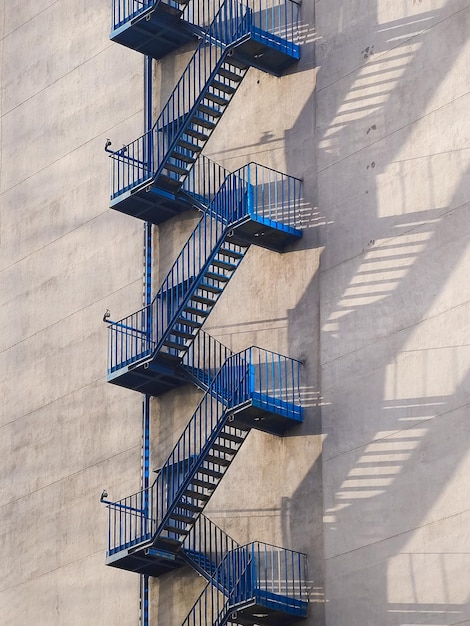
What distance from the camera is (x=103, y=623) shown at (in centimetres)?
3859

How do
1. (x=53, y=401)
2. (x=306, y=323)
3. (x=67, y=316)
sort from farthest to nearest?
(x=67, y=316) < (x=53, y=401) < (x=306, y=323)

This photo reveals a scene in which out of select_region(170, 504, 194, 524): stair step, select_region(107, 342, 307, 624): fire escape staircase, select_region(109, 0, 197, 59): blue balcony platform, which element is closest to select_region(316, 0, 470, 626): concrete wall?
select_region(107, 342, 307, 624): fire escape staircase

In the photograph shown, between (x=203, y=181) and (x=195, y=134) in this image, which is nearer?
(x=195, y=134)

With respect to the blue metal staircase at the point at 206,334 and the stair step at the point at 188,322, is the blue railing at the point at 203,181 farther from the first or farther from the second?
the stair step at the point at 188,322

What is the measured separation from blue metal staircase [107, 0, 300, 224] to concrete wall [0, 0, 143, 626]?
279 centimetres

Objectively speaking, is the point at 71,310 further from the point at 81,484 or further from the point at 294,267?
the point at 294,267

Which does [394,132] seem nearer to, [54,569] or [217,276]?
[217,276]

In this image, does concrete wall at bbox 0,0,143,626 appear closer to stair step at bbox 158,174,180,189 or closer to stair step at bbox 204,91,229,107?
stair step at bbox 158,174,180,189

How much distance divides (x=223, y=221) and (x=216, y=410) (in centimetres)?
444

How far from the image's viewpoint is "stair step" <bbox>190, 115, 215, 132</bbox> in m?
37.0

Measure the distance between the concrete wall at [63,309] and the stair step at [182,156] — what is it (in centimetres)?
380

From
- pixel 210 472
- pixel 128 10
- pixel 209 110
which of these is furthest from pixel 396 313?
pixel 128 10

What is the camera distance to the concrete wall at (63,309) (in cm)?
3988

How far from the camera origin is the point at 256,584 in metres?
32.9
